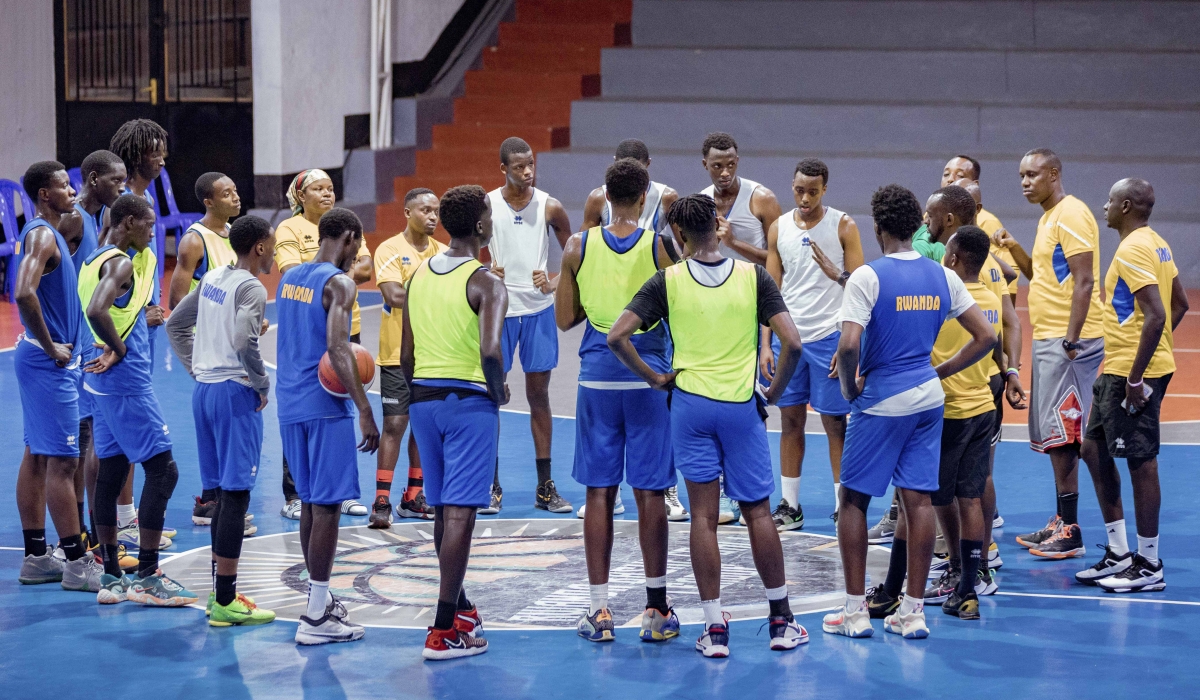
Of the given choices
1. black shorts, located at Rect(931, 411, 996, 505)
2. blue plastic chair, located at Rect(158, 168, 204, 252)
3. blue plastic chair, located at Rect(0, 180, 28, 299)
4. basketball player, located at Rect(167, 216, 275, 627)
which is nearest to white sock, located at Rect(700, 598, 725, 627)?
black shorts, located at Rect(931, 411, 996, 505)

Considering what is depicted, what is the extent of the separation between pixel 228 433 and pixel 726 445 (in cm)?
204

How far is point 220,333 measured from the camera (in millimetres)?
5684

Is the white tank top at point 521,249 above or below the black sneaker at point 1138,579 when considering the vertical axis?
above

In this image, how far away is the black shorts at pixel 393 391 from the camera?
7410 mm

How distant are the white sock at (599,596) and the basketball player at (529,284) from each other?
209 centimetres

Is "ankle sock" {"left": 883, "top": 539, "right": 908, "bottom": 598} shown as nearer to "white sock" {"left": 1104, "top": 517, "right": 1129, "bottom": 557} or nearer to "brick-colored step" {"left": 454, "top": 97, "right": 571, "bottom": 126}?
"white sock" {"left": 1104, "top": 517, "right": 1129, "bottom": 557}

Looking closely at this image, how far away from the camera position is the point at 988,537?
622 cm

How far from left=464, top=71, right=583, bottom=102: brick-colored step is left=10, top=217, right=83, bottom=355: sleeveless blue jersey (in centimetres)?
1472

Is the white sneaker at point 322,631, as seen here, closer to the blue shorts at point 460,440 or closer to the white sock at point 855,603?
the blue shorts at point 460,440

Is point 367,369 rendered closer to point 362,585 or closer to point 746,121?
point 362,585

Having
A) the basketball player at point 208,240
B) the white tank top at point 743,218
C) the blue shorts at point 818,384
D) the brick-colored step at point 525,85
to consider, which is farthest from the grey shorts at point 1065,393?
the brick-colored step at point 525,85

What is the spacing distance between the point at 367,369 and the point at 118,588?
1.49 metres

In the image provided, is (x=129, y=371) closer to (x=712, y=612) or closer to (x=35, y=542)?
(x=35, y=542)

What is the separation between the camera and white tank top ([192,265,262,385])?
5.68 metres
